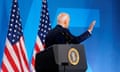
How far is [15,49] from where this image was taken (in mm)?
5363

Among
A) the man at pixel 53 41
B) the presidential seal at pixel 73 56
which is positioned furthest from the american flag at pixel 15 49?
the presidential seal at pixel 73 56


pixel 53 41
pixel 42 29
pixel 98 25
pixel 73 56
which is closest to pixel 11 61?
pixel 42 29

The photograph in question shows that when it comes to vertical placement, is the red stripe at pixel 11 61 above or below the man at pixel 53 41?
below

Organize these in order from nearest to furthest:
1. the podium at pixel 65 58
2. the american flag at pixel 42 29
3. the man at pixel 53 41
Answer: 1. the podium at pixel 65 58
2. the man at pixel 53 41
3. the american flag at pixel 42 29

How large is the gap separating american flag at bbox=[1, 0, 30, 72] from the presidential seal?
7.64ft

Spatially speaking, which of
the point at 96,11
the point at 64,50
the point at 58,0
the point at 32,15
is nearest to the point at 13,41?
the point at 32,15

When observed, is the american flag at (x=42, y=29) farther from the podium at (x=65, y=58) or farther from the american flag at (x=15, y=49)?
the podium at (x=65, y=58)

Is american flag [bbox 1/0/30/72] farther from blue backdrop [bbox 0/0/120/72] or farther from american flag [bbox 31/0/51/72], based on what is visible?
blue backdrop [bbox 0/0/120/72]

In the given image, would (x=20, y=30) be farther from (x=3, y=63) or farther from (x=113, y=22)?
(x=113, y=22)

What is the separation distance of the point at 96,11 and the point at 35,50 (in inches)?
52.0

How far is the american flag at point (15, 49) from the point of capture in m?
5.36

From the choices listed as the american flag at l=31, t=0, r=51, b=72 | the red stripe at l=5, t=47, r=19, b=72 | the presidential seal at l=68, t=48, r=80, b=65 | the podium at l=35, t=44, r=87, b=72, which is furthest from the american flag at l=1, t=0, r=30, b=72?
the presidential seal at l=68, t=48, r=80, b=65

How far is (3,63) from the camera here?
17.6ft

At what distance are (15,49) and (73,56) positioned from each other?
92.7 inches
